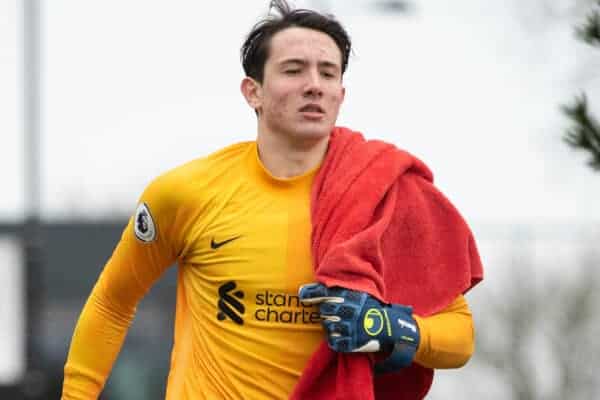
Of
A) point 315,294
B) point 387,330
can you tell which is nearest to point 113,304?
point 315,294

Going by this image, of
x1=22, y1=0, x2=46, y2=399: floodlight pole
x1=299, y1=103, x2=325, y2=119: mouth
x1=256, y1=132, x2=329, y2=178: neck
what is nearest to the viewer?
x1=299, y1=103, x2=325, y2=119: mouth

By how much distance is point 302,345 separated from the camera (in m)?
6.10

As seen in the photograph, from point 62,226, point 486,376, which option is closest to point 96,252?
point 62,226

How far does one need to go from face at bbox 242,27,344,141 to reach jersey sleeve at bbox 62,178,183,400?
1.86 feet

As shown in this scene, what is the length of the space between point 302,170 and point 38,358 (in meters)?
12.0

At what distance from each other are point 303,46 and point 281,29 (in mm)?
158

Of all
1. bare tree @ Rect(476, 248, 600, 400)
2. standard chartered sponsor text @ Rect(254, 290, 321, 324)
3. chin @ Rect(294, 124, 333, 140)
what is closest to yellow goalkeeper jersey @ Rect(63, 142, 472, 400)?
standard chartered sponsor text @ Rect(254, 290, 321, 324)

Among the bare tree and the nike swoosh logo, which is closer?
the nike swoosh logo

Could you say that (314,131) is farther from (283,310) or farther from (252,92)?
(283,310)

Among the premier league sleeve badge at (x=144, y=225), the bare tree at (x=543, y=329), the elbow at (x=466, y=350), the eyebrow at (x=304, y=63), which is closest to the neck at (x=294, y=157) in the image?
the eyebrow at (x=304, y=63)

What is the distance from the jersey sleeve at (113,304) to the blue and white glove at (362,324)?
0.70 m

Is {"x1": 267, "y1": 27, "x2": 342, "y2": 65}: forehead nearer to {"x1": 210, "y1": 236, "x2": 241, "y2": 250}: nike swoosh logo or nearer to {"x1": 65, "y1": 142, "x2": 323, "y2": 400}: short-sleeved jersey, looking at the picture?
{"x1": 65, "y1": 142, "x2": 323, "y2": 400}: short-sleeved jersey

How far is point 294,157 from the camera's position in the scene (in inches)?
249

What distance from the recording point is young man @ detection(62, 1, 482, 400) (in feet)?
19.8
